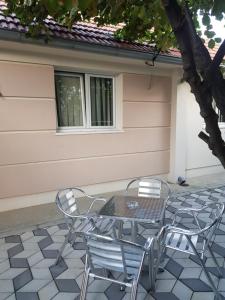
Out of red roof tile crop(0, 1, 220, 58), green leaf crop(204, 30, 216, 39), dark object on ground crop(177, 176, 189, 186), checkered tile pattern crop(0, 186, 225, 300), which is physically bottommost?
checkered tile pattern crop(0, 186, 225, 300)

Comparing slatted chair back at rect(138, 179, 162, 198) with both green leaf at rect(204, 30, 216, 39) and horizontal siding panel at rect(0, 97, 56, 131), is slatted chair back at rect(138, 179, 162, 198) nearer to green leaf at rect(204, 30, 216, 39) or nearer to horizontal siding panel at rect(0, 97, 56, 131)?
green leaf at rect(204, 30, 216, 39)

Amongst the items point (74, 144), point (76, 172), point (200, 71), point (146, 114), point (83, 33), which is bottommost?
point (76, 172)

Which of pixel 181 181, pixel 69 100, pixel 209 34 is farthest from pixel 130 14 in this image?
pixel 181 181

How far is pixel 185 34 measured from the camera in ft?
4.08

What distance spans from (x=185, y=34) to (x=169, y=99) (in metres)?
5.29

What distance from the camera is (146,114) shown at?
6.09 metres

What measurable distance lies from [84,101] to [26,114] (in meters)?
1.28

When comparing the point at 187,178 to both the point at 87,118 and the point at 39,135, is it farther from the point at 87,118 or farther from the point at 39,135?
the point at 39,135

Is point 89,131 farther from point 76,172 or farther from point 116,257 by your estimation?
point 116,257

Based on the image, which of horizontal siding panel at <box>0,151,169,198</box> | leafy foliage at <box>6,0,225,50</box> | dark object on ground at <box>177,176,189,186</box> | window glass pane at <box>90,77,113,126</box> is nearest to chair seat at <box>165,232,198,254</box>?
leafy foliage at <box>6,0,225,50</box>

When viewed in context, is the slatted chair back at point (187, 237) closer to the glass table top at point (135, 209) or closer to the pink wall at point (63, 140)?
the glass table top at point (135, 209)

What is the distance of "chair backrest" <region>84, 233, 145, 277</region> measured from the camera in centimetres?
203

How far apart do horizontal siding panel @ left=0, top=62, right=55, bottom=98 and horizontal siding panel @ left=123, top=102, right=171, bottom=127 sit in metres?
1.74

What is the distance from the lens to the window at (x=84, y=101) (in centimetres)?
527
